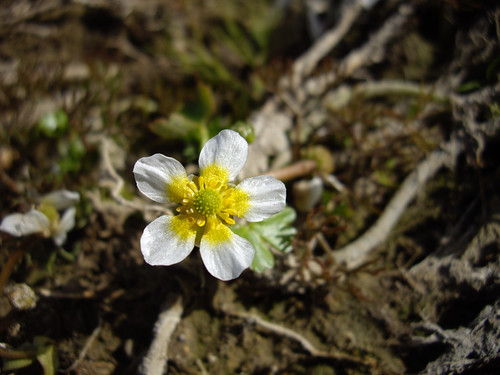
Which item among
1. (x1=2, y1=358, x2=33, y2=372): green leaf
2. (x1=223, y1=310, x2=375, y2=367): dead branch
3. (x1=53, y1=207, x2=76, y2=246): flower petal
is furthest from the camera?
(x1=53, y1=207, x2=76, y2=246): flower petal

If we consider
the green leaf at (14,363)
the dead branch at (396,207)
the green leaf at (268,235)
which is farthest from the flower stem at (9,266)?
the dead branch at (396,207)

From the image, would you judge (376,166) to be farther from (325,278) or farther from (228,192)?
(228,192)

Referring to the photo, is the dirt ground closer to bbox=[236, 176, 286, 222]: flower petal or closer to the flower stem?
the flower stem

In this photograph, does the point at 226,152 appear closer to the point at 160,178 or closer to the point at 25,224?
the point at 160,178

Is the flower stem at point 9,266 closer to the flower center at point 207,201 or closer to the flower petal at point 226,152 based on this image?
the flower center at point 207,201

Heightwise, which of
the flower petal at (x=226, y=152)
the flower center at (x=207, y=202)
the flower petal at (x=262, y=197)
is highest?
the flower petal at (x=226, y=152)

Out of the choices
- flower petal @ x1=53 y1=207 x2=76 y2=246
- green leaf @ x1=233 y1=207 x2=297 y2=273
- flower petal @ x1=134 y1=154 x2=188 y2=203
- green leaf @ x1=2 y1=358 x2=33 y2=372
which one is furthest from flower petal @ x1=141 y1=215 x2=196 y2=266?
green leaf @ x1=2 y1=358 x2=33 y2=372
